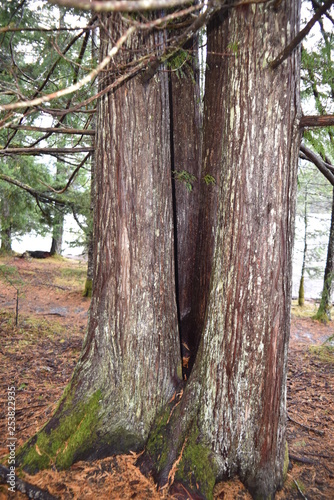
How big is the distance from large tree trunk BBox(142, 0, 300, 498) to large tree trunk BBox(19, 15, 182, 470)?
0.38m

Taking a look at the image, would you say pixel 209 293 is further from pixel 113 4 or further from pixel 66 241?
pixel 66 241

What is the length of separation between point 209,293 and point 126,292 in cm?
68

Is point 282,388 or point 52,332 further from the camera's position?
point 52,332

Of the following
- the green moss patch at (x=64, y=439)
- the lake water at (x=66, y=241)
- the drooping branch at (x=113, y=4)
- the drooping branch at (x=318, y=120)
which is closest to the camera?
the drooping branch at (x=113, y=4)

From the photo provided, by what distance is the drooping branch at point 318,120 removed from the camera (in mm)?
2206

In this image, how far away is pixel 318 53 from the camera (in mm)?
3303

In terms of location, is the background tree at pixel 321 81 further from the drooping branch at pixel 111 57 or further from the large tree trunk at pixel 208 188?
the drooping branch at pixel 111 57

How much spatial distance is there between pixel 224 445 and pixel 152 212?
1910 millimetres

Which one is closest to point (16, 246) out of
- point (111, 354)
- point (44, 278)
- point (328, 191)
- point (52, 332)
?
point (44, 278)

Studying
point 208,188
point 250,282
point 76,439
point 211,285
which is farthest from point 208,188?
point 76,439

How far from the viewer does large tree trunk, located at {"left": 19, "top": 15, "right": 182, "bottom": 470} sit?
8.31ft

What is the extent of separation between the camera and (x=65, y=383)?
4.03 m

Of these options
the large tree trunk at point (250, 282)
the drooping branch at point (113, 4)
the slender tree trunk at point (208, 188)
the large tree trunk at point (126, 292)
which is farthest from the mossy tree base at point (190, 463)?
the drooping branch at point (113, 4)

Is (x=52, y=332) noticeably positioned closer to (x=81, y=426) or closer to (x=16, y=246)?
(x=81, y=426)
